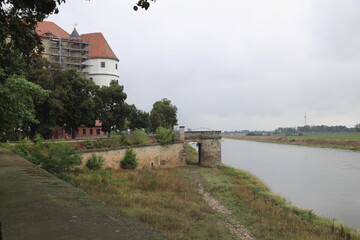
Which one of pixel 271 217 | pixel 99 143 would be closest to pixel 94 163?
pixel 99 143

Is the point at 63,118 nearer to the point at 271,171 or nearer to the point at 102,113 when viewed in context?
the point at 102,113

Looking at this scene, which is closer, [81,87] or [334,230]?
[334,230]

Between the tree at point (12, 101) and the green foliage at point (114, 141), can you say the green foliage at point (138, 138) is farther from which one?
the tree at point (12, 101)

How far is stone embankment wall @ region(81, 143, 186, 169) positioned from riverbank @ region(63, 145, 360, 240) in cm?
472

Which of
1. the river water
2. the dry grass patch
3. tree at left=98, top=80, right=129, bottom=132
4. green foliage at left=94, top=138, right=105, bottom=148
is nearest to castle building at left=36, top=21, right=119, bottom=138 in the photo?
tree at left=98, top=80, right=129, bottom=132

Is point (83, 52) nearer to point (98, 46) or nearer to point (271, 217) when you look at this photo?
point (98, 46)

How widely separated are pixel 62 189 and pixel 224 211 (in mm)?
13400

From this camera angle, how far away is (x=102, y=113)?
37344 mm

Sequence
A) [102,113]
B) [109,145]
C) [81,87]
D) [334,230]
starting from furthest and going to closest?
[102,113]
[81,87]
[109,145]
[334,230]

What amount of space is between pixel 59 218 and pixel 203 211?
44.8 feet

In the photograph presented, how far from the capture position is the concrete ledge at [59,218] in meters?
3.52

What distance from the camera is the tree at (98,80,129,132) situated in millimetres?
38188

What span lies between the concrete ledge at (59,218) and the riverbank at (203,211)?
222 inches

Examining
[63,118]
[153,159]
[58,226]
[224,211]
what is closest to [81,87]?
[63,118]
